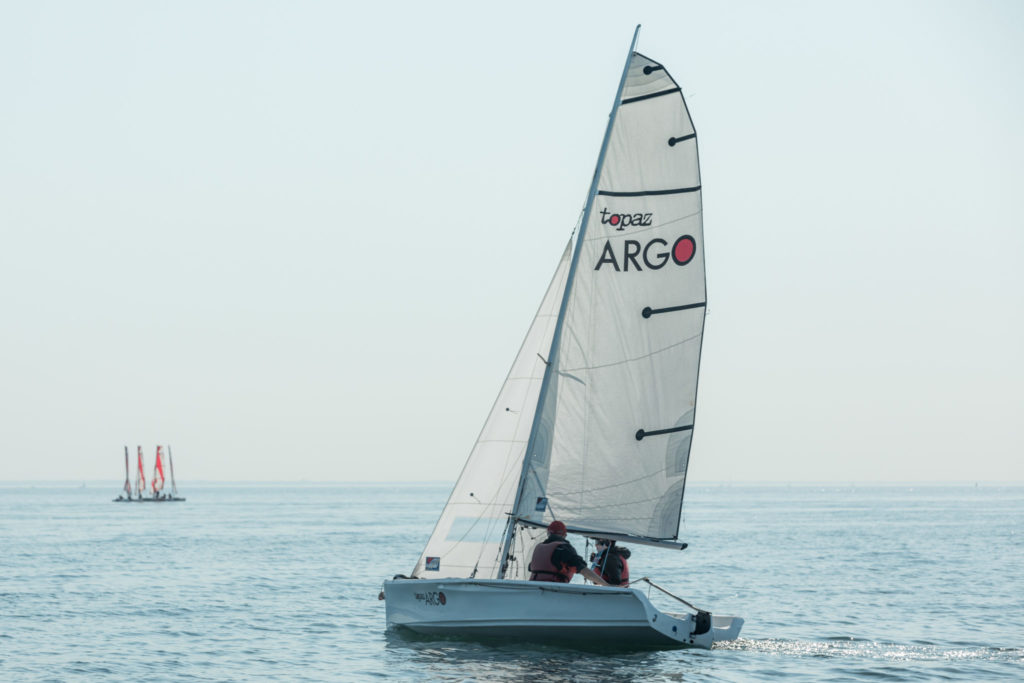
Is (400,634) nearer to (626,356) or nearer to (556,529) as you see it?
(556,529)

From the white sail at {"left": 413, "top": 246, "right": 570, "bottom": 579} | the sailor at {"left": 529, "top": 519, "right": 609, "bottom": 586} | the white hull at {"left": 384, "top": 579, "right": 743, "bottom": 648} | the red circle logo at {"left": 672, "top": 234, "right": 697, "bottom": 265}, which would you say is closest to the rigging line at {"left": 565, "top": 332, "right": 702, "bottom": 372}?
the white sail at {"left": 413, "top": 246, "right": 570, "bottom": 579}

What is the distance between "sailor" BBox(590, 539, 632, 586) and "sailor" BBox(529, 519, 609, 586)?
103 centimetres

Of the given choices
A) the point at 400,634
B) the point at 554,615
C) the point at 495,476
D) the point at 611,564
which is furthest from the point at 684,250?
the point at 400,634

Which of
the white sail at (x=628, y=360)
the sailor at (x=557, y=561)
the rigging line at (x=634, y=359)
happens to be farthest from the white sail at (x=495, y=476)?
the sailor at (x=557, y=561)

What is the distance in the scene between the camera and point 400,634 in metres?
25.3

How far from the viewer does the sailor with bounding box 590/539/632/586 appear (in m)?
23.7

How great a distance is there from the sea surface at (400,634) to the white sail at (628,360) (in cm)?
282

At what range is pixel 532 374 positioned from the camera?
24484mm

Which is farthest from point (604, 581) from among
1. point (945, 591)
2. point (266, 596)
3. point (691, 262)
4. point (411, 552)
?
point (411, 552)

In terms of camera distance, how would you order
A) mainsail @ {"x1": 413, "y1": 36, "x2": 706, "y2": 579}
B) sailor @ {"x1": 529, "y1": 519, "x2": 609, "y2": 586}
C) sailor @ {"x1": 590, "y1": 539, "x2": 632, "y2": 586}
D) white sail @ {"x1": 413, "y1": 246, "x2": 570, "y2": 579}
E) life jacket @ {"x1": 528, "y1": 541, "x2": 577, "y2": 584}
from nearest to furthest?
sailor @ {"x1": 529, "y1": 519, "x2": 609, "y2": 586} → life jacket @ {"x1": 528, "y1": 541, "x2": 577, "y2": 584} → mainsail @ {"x1": 413, "y1": 36, "x2": 706, "y2": 579} → sailor @ {"x1": 590, "y1": 539, "x2": 632, "y2": 586} → white sail @ {"x1": 413, "y1": 246, "x2": 570, "y2": 579}

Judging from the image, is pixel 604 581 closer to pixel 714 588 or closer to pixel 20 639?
pixel 20 639

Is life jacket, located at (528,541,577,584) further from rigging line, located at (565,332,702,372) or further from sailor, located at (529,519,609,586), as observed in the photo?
rigging line, located at (565,332,702,372)

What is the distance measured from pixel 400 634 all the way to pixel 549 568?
14.3ft

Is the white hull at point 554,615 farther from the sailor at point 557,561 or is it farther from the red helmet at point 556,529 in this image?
the red helmet at point 556,529
